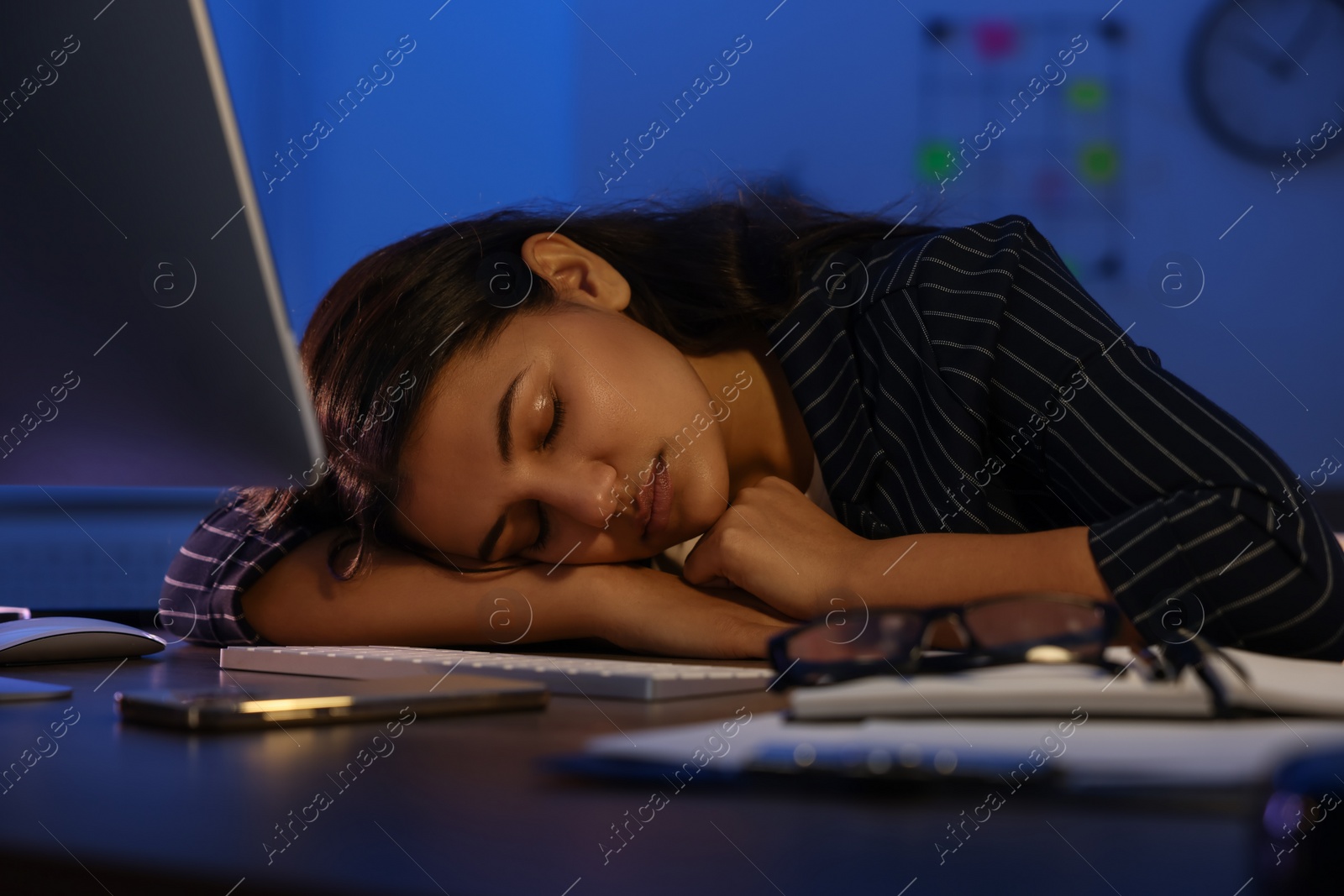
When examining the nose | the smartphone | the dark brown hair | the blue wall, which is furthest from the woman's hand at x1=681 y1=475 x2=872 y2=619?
the blue wall

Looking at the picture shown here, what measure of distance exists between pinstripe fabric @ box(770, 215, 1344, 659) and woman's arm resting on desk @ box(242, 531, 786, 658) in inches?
9.2

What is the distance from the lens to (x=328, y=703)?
0.51 meters

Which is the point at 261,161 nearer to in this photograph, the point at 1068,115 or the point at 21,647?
the point at 1068,115

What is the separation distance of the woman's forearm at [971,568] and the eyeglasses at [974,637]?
355 millimetres

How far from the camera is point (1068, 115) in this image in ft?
8.98

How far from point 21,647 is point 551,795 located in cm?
61

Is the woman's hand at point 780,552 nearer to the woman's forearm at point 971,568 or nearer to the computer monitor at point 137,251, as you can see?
the woman's forearm at point 971,568

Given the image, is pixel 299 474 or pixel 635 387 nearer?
pixel 299 474

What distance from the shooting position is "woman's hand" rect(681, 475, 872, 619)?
92cm

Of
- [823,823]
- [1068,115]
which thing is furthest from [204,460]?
[1068,115]

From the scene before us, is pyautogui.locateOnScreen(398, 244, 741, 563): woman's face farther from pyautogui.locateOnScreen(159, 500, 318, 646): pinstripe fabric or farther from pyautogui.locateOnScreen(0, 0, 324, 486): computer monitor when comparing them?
pyautogui.locateOnScreen(0, 0, 324, 486): computer monitor

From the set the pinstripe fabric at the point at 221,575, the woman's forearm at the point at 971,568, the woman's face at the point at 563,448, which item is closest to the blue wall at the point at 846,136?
the pinstripe fabric at the point at 221,575

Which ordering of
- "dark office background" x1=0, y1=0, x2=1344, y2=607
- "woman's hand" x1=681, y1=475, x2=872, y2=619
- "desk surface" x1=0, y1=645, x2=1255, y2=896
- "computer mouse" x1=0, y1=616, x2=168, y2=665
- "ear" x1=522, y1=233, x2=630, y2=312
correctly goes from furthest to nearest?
"dark office background" x1=0, y1=0, x2=1344, y2=607 → "ear" x1=522, y1=233, x2=630, y2=312 → "woman's hand" x1=681, y1=475, x2=872, y2=619 → "computer mouse" x1=0, y1=616, x2=168, y2=665 → "desk surface" x1=0, y1=645, x2=1255, y2=896

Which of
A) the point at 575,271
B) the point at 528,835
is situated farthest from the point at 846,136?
the point at 528,835
